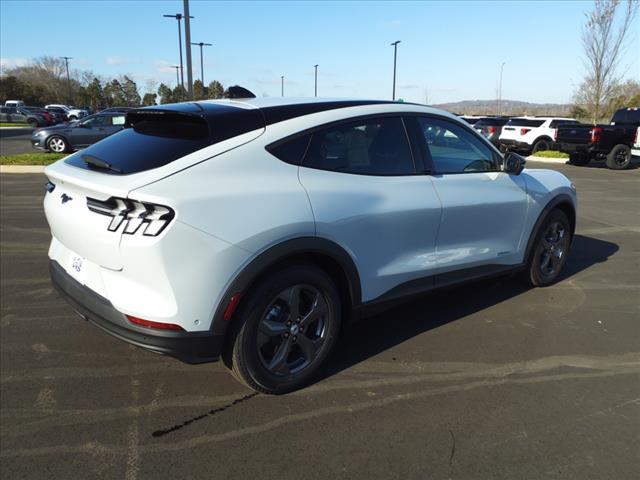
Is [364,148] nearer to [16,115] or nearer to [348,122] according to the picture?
[348,122]

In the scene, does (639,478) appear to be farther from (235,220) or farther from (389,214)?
(235,220)

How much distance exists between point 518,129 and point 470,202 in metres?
18.8

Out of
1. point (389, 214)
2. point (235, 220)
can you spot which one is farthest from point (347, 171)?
point (235, 220)

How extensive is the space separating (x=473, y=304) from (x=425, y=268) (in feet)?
3.94

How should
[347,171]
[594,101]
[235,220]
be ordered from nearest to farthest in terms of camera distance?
[235,220] < [347,171] < [594,101]

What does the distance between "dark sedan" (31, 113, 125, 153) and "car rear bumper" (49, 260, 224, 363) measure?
51.4ft

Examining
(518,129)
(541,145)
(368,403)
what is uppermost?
(518,129)

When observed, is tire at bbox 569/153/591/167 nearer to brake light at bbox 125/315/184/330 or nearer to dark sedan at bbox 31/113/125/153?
dark sedan at bbox 31/113/125/153

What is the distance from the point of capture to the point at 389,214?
3293mm

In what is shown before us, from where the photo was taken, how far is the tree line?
224ft

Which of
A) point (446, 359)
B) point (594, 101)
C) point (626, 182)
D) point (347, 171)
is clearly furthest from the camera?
point (594, 101)

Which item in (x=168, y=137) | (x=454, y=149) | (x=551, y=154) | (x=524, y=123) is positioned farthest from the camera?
(x=524, y=123)

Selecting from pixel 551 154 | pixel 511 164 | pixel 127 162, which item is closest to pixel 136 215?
pixel 127 162

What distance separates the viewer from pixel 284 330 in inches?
118
